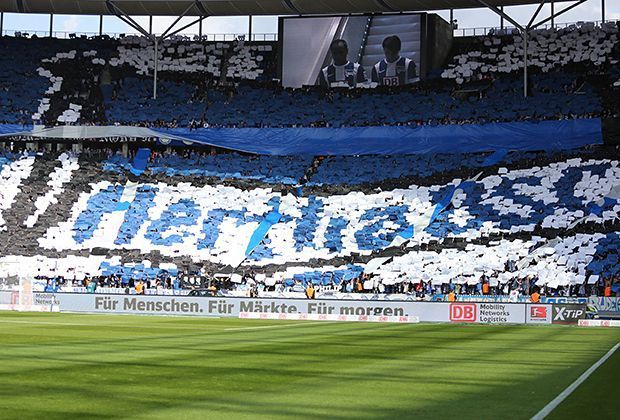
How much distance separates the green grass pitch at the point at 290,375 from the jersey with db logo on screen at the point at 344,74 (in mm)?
38721

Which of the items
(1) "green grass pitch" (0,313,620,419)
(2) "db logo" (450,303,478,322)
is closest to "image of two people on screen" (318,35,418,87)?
(2) "db logo" (450,303,478,322)

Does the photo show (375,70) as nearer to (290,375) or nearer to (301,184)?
(301,184)

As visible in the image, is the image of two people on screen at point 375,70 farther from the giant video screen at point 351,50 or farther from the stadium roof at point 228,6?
the stadium roof at point 228,6

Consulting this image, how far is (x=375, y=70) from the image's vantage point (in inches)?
2554

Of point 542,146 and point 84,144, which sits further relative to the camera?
point 84,144

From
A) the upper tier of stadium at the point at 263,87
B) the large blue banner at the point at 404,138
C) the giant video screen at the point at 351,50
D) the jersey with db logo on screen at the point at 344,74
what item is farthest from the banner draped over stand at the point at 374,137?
the giant video screen at the point at 351,50

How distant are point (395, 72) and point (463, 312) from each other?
28154mm

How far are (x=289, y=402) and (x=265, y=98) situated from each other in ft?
181

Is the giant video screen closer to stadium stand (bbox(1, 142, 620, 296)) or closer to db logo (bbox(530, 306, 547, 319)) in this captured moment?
stadium stand (bbox(1, 142, 620, 296))

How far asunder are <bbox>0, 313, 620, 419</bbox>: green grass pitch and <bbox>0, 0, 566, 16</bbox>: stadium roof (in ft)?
126

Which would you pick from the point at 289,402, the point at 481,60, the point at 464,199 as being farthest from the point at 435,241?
the point at 289,402

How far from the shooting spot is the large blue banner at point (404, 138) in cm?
5691

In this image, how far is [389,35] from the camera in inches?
2530

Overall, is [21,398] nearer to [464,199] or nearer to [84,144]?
[464,199]
